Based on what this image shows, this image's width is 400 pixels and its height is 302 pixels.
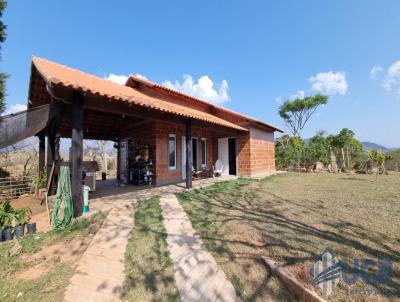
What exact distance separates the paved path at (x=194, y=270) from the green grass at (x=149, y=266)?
113 mm

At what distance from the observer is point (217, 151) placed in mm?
14156

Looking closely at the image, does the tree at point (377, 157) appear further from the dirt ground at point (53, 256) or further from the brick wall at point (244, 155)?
the dirt ground at point (53, 256)

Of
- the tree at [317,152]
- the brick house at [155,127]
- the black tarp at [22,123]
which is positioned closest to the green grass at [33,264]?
the brick house at [155,127]

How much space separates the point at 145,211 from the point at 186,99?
352 inches

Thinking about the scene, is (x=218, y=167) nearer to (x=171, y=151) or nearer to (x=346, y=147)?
(x=171, y=151)

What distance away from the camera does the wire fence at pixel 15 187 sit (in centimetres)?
880

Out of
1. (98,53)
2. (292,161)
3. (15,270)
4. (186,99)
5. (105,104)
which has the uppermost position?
(98,53)

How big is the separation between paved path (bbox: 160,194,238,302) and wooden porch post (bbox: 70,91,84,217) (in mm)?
2314

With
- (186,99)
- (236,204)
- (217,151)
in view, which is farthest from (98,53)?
(236,204)

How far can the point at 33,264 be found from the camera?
3.28m

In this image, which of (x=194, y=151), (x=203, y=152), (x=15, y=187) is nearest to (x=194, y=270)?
(x=194, y=151)

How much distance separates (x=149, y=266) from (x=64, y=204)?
3132mm

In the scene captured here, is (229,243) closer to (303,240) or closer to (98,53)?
(303,240)

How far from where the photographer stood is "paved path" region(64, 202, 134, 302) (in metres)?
2.52
